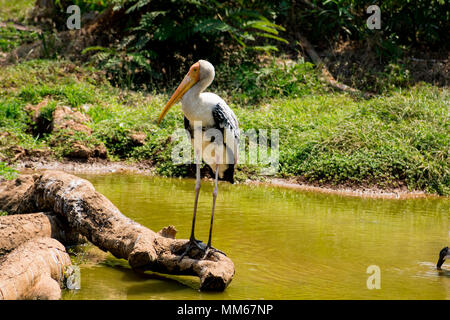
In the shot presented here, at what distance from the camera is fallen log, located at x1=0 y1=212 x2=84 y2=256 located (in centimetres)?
536

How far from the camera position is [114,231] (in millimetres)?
5449

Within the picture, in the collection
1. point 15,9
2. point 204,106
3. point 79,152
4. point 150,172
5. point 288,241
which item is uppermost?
point 15,9

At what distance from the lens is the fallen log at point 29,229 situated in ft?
17.6

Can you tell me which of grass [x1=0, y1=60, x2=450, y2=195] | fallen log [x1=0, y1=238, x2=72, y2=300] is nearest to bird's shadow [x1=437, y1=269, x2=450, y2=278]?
fallen log [x1=0, y1=238, x2=72, y2=300]

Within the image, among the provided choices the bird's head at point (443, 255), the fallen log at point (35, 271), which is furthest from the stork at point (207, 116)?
the bird's head at point (443, 255)

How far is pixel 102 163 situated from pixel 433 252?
608 centimetres

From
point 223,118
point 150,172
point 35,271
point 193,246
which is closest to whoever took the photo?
point 35,271

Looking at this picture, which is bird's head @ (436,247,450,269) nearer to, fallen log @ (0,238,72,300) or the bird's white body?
the bird's white body

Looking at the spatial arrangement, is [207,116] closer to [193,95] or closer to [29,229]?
[193,95]

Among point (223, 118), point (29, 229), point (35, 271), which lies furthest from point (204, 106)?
point (35, 271)

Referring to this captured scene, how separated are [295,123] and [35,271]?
729 cm

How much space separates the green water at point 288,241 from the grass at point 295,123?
0.70 meters

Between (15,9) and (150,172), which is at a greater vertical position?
(15,9)

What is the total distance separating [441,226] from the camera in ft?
24.2
